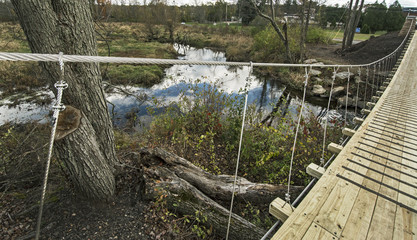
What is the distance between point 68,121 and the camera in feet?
4.36

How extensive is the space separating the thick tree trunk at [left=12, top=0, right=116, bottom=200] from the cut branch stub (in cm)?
7

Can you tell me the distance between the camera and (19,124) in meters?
4.67

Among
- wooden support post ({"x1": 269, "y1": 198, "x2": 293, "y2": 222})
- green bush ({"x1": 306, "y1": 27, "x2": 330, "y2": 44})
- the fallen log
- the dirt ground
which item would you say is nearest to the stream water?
the fallen log

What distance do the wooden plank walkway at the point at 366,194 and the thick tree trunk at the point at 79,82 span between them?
1.50 metres

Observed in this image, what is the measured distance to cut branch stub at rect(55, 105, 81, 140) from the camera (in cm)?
130

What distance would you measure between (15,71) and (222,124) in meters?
8.68

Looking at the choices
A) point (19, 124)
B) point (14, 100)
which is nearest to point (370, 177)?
point (19, 124)

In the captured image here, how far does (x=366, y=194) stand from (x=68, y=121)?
2465 mm

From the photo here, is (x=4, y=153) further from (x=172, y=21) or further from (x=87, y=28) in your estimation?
(x=172, y=21)

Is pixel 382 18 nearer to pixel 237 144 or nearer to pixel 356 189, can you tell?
pixel 237 144

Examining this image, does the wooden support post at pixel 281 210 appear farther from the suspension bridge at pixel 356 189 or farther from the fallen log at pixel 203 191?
the fallen log at pixel 203 191

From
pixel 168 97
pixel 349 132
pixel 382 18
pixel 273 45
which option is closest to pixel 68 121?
pixel 349 132

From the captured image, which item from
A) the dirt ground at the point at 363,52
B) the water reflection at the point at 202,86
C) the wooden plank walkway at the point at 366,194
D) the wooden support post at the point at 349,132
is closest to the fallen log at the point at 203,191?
the wooden plank walkway at the point at 366,194

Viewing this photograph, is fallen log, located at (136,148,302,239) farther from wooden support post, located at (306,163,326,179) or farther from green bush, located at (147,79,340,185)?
green bush, located at (147,79,340,185)
